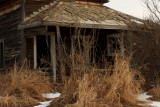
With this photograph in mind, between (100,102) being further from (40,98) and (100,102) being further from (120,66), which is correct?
(40,98)

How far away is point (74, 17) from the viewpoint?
10.8 metres

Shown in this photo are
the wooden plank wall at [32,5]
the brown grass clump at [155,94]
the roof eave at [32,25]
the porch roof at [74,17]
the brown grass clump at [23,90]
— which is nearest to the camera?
the brown grass clump at [23,90]

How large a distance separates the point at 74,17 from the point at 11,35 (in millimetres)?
3543

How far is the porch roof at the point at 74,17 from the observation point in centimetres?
1000

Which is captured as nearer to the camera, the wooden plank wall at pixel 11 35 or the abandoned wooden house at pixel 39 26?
Answer: the abandoned wooden house at pixel 39 26

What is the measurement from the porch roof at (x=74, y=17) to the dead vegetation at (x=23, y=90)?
2.62m

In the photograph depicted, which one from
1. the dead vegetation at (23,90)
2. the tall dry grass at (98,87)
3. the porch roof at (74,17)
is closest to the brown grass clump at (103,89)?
the tall dry grass at (98,87)

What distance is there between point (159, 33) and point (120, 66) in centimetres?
315

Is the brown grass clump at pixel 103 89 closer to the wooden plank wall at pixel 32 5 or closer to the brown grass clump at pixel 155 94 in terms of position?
the brown grass clump at pixel 155 94

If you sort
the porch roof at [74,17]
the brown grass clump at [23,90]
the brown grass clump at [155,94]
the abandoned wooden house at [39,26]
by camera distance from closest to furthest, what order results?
1. the brown grass clump at [23,90]
2. the brown grass clump at [155,94]
3. the porch roof at [74,17]
4. the abandoned wooden house at [39,26]

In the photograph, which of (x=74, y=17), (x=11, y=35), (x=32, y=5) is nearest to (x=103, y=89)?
(x=74, y=17)

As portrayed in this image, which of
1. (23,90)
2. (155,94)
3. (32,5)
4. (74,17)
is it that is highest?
(32,5)

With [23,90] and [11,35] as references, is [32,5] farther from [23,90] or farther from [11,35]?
[23,90]

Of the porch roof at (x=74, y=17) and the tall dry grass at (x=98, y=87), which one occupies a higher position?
the porch roof at (x=74, y=17)
